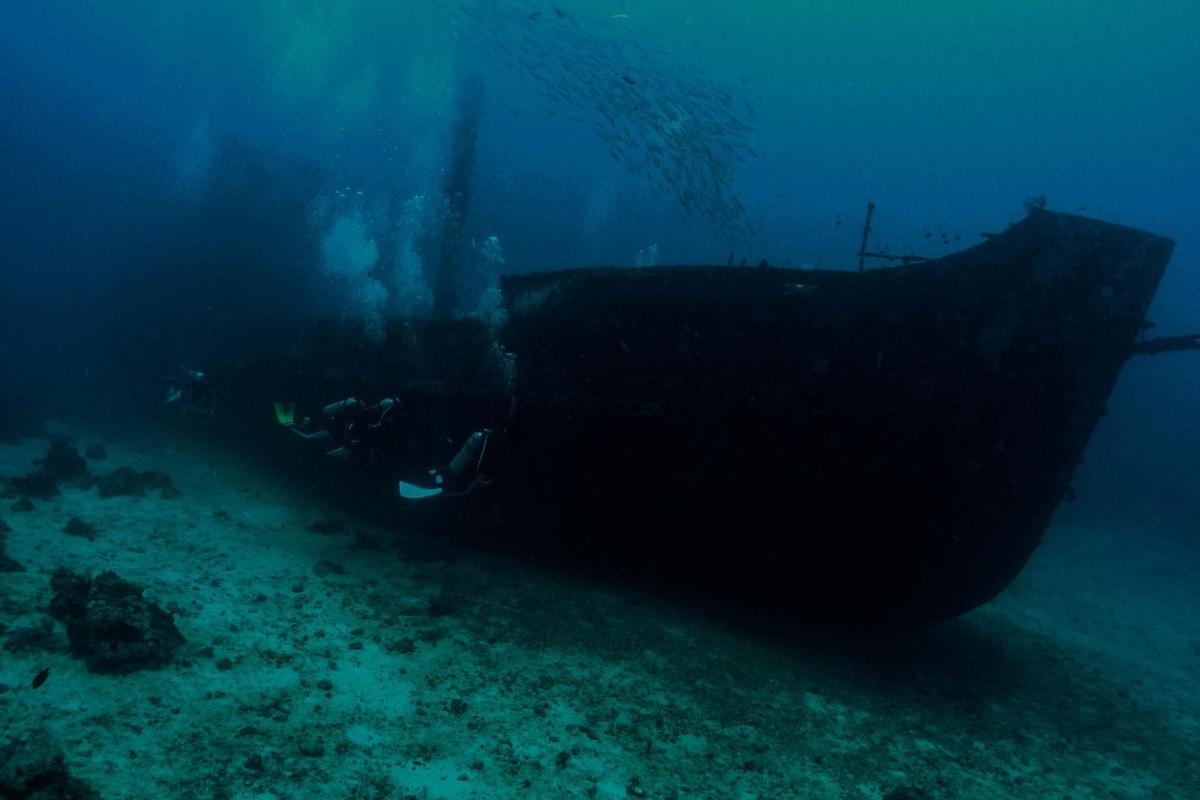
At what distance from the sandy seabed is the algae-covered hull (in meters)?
0.99

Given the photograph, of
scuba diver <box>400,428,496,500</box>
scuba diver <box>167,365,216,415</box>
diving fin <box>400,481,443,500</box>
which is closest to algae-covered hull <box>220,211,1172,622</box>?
scuba diver <box>400,428,496,500</box>

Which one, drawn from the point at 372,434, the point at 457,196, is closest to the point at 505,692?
the point at 372,434

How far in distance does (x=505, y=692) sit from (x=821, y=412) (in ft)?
13.2

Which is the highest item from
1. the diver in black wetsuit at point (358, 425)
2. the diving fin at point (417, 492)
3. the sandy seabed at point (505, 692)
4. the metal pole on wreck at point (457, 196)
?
the metal pole on wreck at point (457, 196)

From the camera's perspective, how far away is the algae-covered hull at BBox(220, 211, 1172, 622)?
19.0ft

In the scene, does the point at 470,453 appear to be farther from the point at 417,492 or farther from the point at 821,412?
the point at 821,412

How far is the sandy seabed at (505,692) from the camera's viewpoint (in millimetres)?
4117

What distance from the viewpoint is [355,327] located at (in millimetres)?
10719

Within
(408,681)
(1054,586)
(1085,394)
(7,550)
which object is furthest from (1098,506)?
(7,550)

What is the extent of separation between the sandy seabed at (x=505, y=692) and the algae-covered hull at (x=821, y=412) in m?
0.99

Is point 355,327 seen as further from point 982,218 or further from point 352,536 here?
point 982,218

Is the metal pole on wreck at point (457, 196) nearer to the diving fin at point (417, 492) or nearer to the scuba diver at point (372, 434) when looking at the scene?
the scuba diver at point (372, 434)

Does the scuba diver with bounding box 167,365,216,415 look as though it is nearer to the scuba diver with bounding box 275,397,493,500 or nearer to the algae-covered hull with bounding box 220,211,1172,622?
the scuba diver with bounding box 275,397,493,500

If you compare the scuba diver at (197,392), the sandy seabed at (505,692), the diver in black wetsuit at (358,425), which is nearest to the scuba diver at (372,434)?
the diver in black wetsuit at (358,425)
